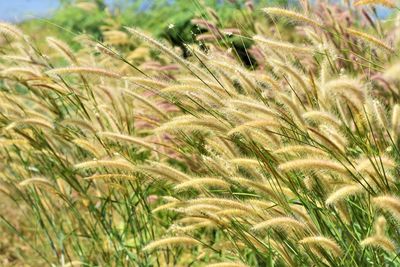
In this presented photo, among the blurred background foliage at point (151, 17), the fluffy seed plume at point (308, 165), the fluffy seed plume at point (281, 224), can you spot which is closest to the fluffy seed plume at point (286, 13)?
the fluffy seed plume at point (308, 165)

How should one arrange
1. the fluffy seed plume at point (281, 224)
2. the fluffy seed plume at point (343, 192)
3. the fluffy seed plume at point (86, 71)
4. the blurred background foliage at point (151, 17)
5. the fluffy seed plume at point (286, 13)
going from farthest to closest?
the blurred background foliage at point (151, 17) < the fluffy seed plume at point (86, 71) < the fluffy seed plume at point (286, 13) < the fluffy seed plume at point (281, 224) < the fluffy seed plume at point (343, 192)

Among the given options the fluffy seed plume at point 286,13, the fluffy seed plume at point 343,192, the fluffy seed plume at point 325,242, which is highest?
the fluffy seed plume at point 286,13

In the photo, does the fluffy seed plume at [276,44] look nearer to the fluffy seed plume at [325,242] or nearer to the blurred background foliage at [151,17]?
the fluffy seed plume at [325,242]

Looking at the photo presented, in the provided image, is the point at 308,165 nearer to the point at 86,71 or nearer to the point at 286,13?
the point at 286,13

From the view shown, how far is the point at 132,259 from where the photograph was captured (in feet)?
11.2

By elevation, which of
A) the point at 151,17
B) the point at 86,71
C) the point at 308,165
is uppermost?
the point at 151,17

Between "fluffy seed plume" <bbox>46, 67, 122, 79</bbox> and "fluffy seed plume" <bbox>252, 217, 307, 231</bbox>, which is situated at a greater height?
"fluffy seed plume" <bbox>46, 67, 122, 79</bbox>

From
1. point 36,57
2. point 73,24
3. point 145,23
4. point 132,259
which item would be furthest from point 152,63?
point 73,24

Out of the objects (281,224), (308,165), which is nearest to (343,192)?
(308,165)

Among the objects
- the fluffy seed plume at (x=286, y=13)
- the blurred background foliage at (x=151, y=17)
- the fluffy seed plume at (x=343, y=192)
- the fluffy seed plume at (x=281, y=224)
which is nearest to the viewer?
the fluffy seed plume at (x=343, y=192)

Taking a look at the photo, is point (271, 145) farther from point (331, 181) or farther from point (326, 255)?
point (326, 255)

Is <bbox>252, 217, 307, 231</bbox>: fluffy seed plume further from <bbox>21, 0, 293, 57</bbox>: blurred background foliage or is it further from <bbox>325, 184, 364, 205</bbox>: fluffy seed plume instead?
<bbox>21, 0, 293, 57</bbox>: blurred background foliage

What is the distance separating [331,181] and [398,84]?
63 centimetres

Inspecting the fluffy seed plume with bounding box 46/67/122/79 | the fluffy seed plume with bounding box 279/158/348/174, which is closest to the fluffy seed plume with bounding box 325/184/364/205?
the fluffy seed plume with bounding box 279/158/348/174
